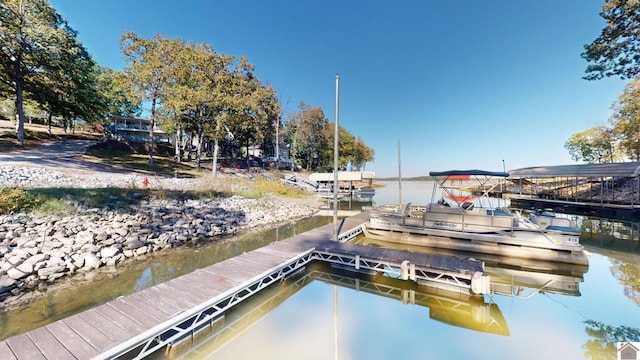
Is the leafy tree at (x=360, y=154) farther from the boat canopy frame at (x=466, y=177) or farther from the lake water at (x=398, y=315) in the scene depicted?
the lake water at (x=398, y=315)

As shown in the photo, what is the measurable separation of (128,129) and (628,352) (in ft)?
174

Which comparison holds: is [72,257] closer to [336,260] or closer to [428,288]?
[336,260]

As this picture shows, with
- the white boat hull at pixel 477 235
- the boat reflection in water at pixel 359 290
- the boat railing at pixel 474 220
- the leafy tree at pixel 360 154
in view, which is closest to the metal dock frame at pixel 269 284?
the boat reflection in water at pixel 359 290

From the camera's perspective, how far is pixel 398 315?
18.5 feet

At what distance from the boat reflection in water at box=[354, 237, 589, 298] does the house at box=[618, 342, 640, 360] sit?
2262mm

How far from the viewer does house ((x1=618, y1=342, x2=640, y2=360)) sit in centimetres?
409

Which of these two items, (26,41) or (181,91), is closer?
(26,41)

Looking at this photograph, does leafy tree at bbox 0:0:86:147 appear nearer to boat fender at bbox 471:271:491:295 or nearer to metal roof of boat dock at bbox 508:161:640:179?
boat fender at bbox 471:271:491:295

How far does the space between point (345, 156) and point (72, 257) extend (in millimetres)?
43243

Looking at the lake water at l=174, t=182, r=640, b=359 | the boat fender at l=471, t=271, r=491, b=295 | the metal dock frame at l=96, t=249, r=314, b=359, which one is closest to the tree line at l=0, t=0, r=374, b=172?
the metal dock frame at l=96, t=249, r=314, b=359

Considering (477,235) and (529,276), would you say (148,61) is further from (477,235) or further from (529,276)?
(529,276)

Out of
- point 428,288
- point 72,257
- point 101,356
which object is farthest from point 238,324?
point 72,257

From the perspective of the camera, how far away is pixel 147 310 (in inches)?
173

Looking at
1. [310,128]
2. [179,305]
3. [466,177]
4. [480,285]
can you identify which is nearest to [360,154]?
[310,128]
